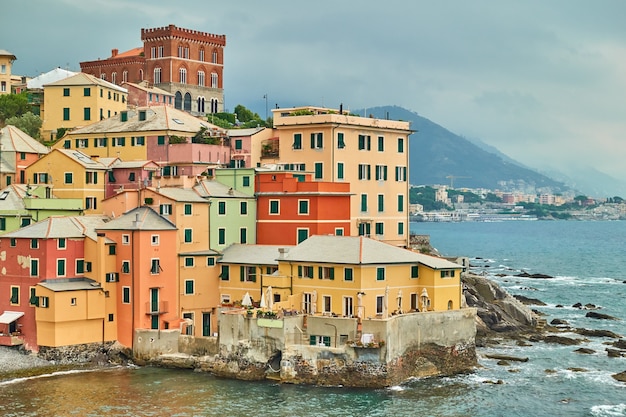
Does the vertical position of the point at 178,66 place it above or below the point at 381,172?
above

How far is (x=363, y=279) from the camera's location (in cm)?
6272

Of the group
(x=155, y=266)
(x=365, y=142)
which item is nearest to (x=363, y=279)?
(x=155, y=266)

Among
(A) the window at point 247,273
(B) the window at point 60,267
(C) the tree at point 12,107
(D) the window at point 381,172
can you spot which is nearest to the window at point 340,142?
(D) the window at point 381,172

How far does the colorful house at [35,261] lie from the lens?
68.5 meters

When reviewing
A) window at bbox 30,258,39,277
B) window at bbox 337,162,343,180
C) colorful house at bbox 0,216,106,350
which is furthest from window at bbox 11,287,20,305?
window at bbox 337,162,343,180

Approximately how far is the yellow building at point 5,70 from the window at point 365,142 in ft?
226

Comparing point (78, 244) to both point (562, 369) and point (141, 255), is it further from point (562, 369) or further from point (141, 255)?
point (562, 369)

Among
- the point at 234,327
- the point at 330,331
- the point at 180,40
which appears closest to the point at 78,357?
the point at 234,327

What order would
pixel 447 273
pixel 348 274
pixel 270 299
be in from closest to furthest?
pixel 348 274 < pixel 270 299 < pixel 447 273

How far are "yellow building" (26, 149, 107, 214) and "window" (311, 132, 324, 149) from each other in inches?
676

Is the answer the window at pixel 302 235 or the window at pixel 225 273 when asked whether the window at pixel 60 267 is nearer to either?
the window at pixel 225 273

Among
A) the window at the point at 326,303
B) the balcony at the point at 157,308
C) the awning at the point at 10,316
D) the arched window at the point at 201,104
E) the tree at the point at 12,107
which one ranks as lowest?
the awning at the point at 10,316

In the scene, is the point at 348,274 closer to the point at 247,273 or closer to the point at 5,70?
the point at 247,273

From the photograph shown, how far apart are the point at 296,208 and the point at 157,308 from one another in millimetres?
12723
